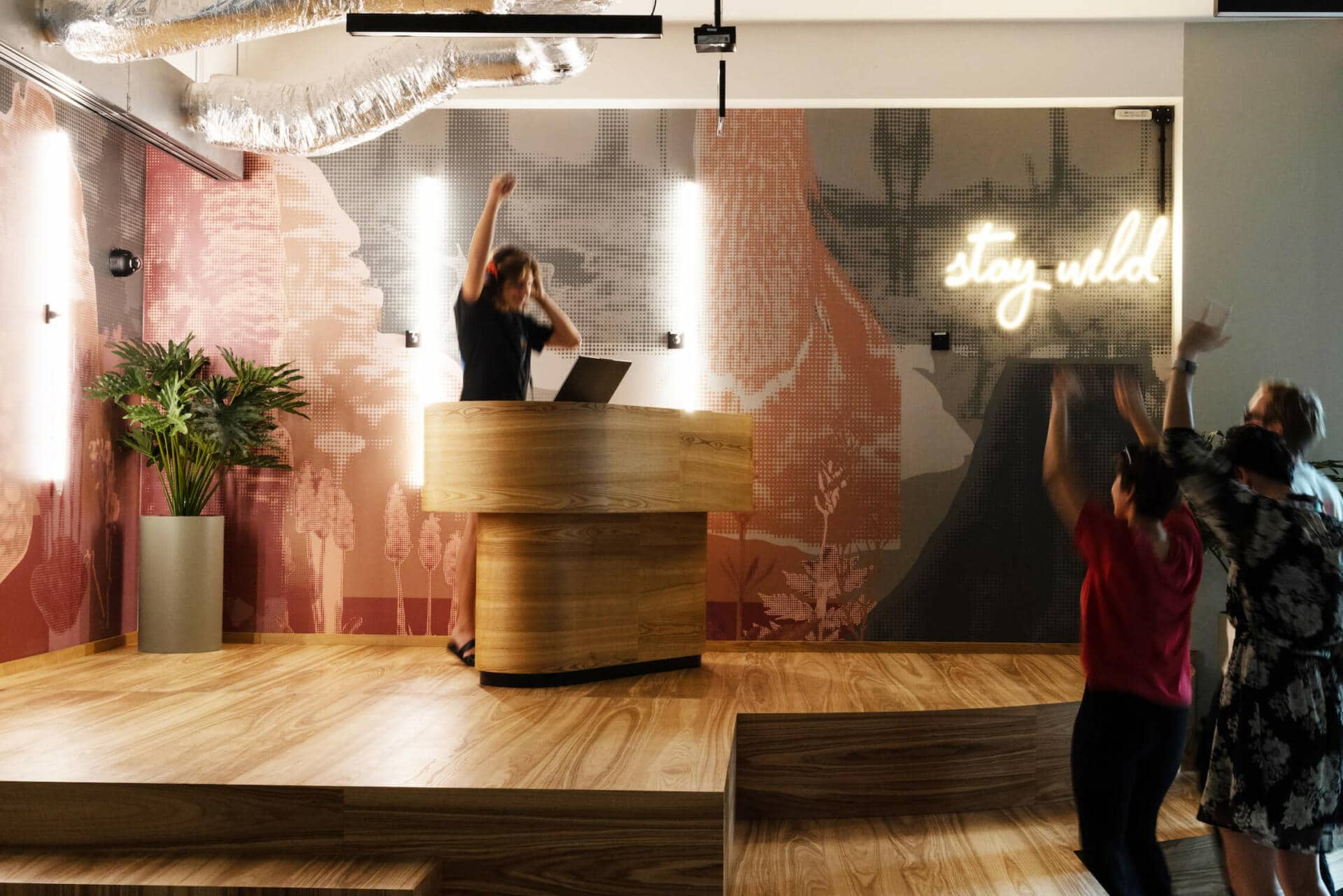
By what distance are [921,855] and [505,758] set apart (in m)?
1.25

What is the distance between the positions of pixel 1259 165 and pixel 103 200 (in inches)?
211

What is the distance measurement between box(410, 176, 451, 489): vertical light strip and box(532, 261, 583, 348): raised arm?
745 millimetres

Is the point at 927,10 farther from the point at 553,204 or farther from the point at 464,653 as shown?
the point at 464,653

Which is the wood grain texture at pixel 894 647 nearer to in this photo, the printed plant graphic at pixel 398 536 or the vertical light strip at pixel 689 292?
the vertical light strip at pixel 689 292

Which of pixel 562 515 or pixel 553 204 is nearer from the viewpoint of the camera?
pixel 562 515

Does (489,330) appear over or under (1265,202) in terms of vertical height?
under

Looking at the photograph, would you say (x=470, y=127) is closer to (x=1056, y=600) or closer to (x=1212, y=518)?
(x=1056, y=600)

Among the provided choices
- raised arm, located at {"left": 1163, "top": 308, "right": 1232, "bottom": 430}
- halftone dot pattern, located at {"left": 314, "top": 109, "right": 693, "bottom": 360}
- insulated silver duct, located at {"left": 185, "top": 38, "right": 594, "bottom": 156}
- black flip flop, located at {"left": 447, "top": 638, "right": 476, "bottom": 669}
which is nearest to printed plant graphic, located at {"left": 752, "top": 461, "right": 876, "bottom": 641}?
halftone dot pattern, located at {"left": 314, "top": 109, "right": 693, "bottom": 360}

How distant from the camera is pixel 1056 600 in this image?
515cm

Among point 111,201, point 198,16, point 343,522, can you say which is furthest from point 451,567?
point 198,16

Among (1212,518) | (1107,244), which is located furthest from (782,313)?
(1212,518)

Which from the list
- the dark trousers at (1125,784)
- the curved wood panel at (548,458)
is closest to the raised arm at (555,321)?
the curved wood panel at (548,458)

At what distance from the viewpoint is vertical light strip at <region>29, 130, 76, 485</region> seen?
445 centimetres

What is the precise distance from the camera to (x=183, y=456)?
4855 mm
